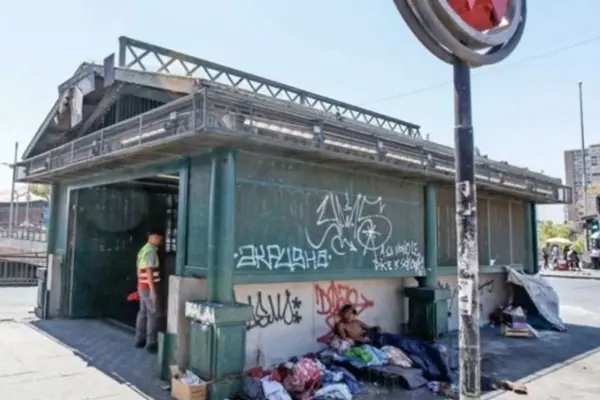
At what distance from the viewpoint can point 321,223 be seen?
713 centimetres

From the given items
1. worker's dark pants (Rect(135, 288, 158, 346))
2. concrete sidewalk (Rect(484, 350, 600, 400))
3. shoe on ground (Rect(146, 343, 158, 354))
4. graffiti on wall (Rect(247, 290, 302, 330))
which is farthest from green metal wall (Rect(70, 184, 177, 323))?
concrete sidewalk (Rect(484, 350, 600, 400))

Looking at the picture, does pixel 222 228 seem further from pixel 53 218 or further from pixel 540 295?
pixel 540 295

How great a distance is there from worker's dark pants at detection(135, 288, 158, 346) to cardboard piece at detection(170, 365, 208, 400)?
2163mm

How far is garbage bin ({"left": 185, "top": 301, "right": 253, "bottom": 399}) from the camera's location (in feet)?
18.1

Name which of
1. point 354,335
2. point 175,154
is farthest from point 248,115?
point 354,335

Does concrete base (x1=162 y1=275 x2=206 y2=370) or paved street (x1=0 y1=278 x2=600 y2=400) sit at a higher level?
concrete base (x1=162 y1=275 x2=206 y2=370)

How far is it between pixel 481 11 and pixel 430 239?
596cm

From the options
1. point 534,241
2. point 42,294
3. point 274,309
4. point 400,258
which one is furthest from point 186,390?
point 534,241

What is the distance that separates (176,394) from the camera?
5.54m

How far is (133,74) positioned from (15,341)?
5256 millimetres

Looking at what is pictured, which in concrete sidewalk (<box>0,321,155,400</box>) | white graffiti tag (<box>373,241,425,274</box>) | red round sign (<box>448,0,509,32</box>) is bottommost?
concrete sidewalk (<box>0,321,155,400</box>)

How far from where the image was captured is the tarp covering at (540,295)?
11102mm

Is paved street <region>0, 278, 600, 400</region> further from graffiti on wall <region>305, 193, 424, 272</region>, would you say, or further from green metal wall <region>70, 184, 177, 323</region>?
graffiti on wall <region>305, 193, 424, 272</region>

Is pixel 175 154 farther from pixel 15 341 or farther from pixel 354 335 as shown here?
pixel 15 341
